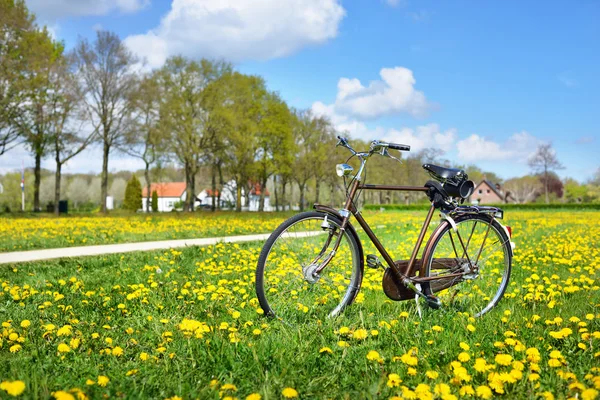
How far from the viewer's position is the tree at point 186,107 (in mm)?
33000

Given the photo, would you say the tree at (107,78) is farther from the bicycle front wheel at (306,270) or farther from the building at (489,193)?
the building at (489,193)

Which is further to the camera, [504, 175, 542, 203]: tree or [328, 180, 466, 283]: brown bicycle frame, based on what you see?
[504, 175, 542, 203]: tree

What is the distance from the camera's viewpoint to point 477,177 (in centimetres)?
9550

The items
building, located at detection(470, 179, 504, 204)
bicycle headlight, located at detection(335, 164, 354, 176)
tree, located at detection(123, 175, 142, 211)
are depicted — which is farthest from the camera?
building, located at detection(470, 179, 504, 204)

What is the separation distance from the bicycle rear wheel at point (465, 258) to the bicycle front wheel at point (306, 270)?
2.27ft

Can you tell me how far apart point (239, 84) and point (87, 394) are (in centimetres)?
3545

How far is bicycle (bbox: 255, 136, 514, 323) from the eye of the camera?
12.0ft

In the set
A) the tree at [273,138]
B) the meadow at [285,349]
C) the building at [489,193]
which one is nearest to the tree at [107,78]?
the tree at [273,138]

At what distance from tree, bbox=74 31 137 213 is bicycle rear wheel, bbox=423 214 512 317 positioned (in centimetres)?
2955

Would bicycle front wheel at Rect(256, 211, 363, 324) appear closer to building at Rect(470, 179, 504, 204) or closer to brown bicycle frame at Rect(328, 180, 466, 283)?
brown bicycle frame at Rect(328, 180, 466, 283)

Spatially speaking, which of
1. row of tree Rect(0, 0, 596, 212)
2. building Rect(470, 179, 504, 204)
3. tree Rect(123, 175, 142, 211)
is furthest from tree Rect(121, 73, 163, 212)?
building Rect(470, 179, 504, 204)

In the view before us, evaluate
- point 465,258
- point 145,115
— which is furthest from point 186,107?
point 465,258

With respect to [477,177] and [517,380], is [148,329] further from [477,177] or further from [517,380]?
[477,177]

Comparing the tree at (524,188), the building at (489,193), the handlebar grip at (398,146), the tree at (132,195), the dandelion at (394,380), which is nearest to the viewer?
the dandelion at (394,380)
